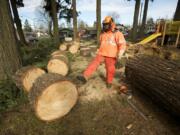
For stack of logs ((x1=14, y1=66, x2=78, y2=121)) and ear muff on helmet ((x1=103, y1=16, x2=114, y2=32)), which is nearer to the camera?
stack of logs ((x1=14, y1=66, x2=78, y2=121))

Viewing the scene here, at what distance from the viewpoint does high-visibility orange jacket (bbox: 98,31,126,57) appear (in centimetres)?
351

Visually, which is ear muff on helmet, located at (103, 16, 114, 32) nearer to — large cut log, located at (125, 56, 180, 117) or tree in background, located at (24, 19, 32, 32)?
large cut log, located at (125, 56, 180, 117)

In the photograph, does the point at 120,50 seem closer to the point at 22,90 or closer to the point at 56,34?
the point at 22,90

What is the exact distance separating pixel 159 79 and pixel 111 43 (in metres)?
1.44

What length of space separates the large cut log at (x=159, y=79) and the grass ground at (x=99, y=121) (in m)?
0.31

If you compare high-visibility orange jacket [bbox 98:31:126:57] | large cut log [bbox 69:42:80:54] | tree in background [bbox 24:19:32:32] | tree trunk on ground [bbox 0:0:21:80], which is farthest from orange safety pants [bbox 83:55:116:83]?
tree in background [bbox 24:19:32:32]

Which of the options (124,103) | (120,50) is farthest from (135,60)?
(124,103)

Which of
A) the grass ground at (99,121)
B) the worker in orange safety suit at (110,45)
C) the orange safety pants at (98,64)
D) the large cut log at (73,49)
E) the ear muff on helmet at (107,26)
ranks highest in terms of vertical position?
the ear muff on helmet at (107,26)

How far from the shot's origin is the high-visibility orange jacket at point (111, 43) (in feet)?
11.5

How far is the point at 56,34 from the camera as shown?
11.6 m

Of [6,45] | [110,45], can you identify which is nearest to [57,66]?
[6,45]

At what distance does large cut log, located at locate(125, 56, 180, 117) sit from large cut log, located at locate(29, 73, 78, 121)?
63.3 inches

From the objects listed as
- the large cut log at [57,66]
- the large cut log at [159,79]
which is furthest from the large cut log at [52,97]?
the large cut log at [57,66]

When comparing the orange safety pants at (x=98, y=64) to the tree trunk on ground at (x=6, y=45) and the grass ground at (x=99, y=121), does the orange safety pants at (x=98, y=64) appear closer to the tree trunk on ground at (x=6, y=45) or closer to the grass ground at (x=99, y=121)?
the grass ground at (x=99, y=121)
